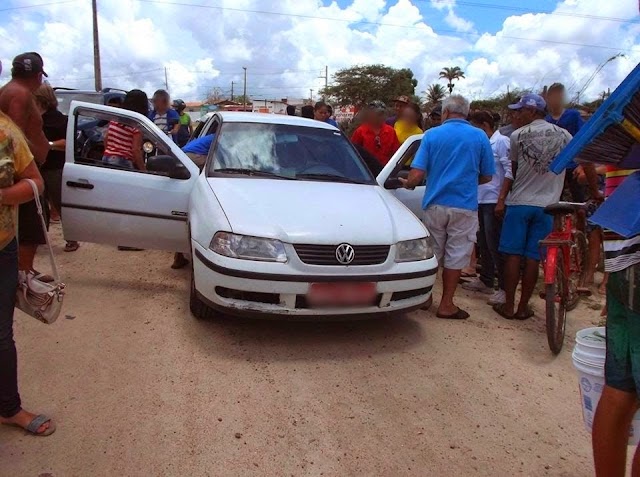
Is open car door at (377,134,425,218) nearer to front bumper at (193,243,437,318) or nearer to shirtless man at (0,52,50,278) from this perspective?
front bumper at (193,243,437,318)

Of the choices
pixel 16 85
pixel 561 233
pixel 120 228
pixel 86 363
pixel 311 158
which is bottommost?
pixel 86 363

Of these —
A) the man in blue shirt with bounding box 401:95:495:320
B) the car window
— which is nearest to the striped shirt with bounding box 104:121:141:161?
the car window

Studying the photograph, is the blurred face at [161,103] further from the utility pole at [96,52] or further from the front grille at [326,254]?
the utility pole at [96,52]

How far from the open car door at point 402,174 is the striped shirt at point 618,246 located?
2.82m

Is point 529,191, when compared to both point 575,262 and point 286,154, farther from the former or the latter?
point 286,154

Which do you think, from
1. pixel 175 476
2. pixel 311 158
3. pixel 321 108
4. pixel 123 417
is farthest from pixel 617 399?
pixel 321 108

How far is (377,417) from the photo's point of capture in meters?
2.91

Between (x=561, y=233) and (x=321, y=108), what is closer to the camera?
(x=561, y=233)

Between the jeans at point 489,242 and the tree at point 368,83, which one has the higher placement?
the tree at point 368,83

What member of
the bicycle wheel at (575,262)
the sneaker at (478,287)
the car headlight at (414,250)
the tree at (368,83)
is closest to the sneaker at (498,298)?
the sneaker at (478,287)

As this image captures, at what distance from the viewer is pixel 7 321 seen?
95.7 inches

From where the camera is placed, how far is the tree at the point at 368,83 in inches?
2178

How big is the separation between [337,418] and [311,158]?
249 cm

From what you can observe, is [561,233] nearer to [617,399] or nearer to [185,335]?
[617,399]
